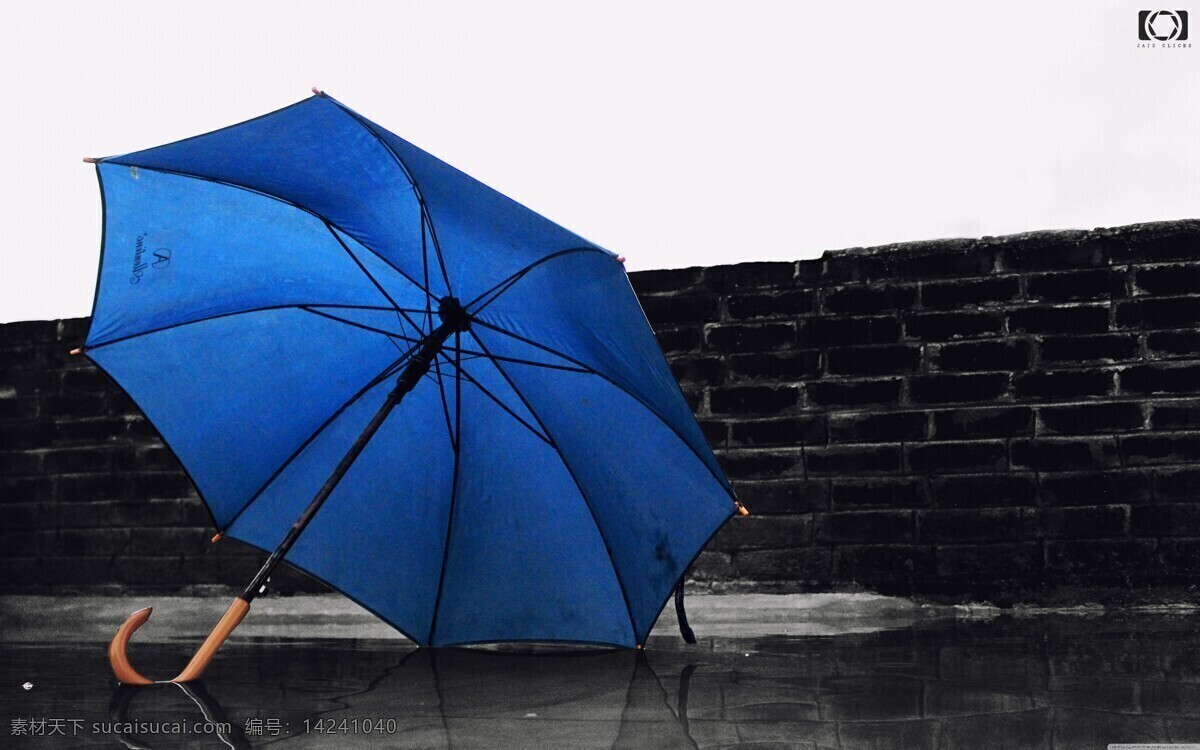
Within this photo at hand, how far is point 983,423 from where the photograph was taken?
5.47 metres

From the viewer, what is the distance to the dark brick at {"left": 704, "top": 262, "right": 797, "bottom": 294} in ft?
19.0

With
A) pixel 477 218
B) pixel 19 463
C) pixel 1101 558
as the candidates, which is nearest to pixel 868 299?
pixel 1101 558

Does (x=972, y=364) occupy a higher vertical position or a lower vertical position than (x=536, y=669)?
higher

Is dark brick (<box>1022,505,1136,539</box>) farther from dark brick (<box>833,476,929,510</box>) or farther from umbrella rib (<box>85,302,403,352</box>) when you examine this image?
umbrella rib (<box>85,302,403,352</box>)

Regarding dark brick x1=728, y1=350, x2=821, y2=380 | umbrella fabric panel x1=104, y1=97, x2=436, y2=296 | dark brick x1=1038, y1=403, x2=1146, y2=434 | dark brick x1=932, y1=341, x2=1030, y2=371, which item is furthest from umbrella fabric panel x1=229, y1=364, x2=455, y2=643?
dark brick x1=1038, y1=403, x2=1146, y2=434

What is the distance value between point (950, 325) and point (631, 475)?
2.75 metres

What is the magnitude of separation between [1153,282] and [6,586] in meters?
6.33

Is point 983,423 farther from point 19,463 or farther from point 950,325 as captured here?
point 19,463

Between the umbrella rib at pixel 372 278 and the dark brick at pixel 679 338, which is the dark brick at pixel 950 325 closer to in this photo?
the dark brick at pixel 679 338

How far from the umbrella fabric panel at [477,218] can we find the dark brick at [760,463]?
287 cm

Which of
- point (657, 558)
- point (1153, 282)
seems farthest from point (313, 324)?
point (1153, 282)

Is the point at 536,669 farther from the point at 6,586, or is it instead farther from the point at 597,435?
the point at 6,586

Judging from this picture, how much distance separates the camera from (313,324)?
3.60 m

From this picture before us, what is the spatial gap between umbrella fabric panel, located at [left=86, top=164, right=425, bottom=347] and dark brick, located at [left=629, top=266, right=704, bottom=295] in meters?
2.69
